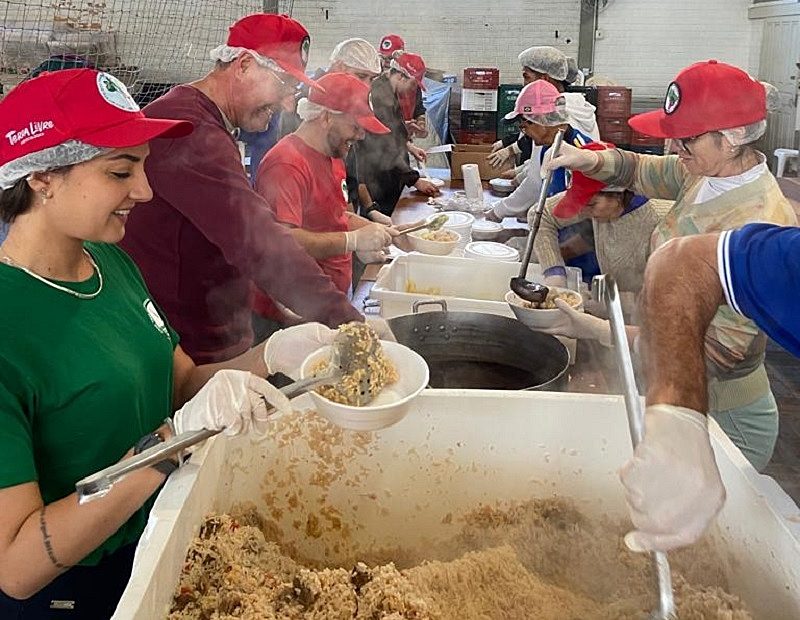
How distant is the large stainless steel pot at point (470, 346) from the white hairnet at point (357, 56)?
1858mm

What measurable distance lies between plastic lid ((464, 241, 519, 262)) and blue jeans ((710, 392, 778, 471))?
1.02 m

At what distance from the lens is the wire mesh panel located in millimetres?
3307

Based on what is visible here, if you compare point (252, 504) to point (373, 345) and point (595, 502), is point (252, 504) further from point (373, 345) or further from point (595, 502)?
point (595, 502)

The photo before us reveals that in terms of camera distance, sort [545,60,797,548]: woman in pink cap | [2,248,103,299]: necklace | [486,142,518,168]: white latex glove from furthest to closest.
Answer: [486,142,518,168]: white latex glove → [545,60,797,548]: woman in pink cap → [2,248,103,299]: necklace

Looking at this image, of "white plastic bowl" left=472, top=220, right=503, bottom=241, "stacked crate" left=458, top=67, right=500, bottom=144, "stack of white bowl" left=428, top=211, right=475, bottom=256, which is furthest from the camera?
"stacked crate" left=458, top=67, right=500, bottom=144

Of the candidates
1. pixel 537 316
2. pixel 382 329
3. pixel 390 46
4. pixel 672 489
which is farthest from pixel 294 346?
pixel 390 46

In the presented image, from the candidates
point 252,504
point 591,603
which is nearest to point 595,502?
point 591,603

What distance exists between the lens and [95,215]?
1.20 metres

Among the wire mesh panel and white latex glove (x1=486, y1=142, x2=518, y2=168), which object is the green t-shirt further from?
white latex glove (x1=486, y1=142, x2=518, y2=168)

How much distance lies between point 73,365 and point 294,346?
512 mm

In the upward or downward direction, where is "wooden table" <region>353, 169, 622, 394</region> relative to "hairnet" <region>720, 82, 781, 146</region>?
downward

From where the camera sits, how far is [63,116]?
44.8 inches

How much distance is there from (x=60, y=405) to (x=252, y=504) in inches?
18.1

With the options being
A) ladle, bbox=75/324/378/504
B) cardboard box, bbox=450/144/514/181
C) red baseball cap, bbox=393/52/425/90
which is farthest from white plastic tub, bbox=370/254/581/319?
red baseball cap, bbox=393/52/425/90
